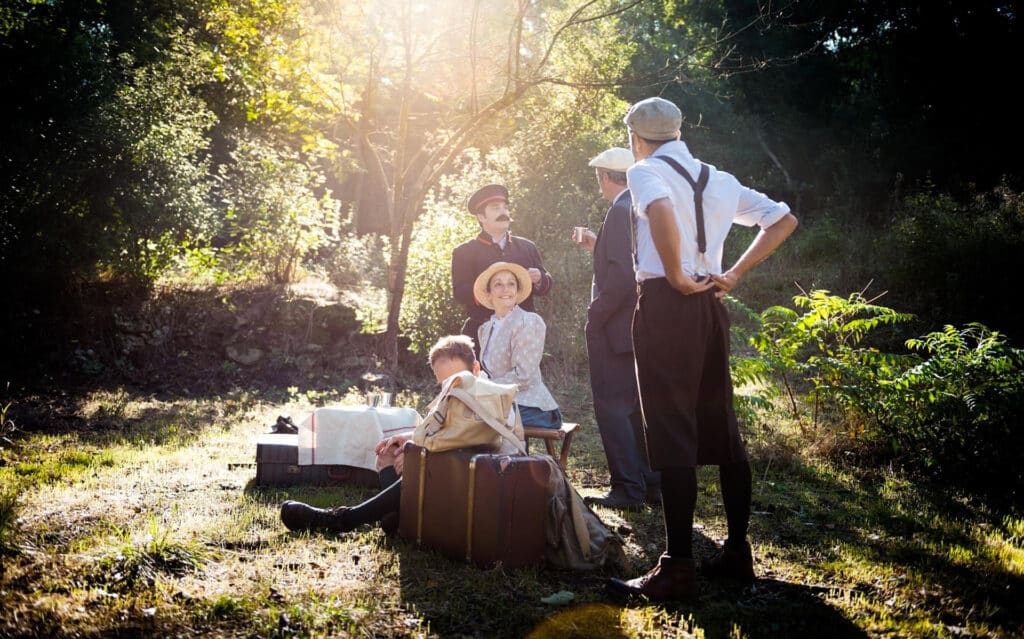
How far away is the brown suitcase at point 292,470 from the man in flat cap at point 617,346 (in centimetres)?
183

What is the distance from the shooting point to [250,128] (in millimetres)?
17734

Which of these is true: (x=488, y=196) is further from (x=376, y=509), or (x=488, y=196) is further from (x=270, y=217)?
(x=270, y=217)

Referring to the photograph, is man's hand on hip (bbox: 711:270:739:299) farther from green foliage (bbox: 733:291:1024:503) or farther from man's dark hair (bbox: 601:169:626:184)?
green foliage (bbox: 733:291:1024:503)

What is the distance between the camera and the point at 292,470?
5.48 metres

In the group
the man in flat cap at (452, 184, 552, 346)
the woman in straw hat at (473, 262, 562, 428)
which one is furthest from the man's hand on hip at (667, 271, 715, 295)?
the man in flat cap at (452, 184, 552, 346)

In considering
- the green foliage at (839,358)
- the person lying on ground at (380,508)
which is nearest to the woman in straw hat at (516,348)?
the person lying on ground at (380,508)

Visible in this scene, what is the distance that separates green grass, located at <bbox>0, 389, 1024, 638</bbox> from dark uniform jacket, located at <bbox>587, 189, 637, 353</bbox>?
1273mm

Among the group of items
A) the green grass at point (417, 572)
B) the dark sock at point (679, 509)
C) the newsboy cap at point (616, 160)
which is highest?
the newsboy cap at point (616, 160)

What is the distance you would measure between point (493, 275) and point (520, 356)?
675mm

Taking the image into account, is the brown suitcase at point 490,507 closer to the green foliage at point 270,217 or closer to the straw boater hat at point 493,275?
the straw boater hat at point 493,275

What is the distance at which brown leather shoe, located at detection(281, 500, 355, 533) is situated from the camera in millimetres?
4236

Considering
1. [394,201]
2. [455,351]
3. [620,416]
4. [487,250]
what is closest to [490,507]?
[455,351]

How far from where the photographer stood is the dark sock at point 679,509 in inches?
129

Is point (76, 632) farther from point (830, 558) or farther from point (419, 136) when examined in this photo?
point (419, 136)
